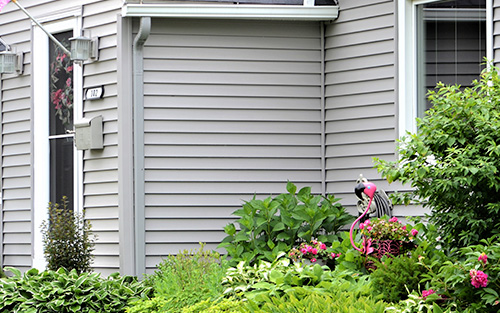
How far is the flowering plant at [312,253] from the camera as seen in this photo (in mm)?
6293

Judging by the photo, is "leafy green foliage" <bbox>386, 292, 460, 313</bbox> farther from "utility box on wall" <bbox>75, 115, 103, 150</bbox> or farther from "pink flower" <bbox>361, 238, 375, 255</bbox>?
"utility box on wall" <bbox>75, 115, 103, 150</bbox>

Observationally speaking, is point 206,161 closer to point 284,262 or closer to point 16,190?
point 284,262

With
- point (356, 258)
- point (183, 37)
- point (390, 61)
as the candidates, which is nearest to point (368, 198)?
point (356, 258)

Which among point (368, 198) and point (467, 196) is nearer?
point (467, 196)

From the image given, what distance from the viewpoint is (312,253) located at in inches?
250

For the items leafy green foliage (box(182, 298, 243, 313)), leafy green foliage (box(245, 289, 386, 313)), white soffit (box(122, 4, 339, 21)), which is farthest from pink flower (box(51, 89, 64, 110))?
leafy green foliage (box(245, 289, 386, 313))

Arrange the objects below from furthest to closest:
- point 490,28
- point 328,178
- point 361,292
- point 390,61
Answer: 1. point 328,178
2. point 390,61
3. point 490,28
4. point 361,292

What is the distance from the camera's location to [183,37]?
762 cm

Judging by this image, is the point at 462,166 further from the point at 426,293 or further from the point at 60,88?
the point at 60,88

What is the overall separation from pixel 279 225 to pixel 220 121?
134 cm

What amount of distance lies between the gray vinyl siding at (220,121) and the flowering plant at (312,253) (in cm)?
136

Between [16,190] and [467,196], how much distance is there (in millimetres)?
6096

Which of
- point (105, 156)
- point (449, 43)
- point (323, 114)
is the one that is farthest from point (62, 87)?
point (449, 43)

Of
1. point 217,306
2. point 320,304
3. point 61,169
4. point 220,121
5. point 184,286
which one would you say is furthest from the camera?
point 61,169
